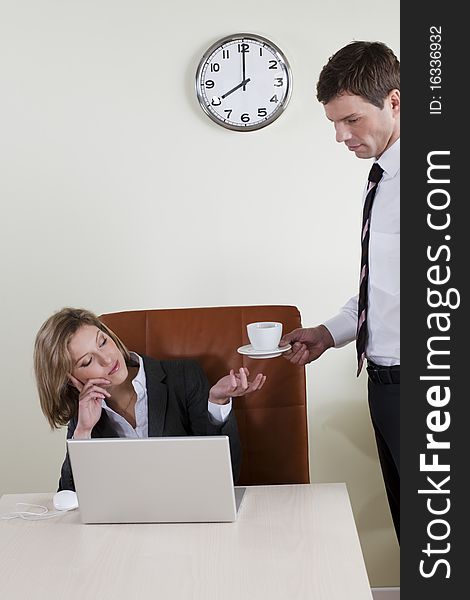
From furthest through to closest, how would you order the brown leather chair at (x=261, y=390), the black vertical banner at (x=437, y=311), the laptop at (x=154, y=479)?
1. the brown leather chair at (x=261, y=390)
2. the laptop at (x=154, y=479)
3. the black vertical banner at (x=437, y=311)

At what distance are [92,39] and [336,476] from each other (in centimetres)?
160

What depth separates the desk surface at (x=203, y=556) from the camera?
1.39m

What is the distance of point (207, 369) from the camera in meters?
2.23

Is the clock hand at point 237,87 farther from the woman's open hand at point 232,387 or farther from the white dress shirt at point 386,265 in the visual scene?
the woman's open hand at point 232,387

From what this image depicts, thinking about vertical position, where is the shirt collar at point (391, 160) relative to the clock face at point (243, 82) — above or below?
below

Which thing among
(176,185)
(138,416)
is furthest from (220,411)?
(176,185)

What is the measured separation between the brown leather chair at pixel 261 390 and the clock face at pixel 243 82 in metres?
0.85

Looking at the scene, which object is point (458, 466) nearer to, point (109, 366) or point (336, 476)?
point (109, 366)

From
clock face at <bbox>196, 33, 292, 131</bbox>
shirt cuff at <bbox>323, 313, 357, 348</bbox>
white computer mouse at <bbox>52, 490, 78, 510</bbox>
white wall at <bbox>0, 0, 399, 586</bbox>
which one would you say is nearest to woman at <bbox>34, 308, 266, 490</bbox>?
white computer mouse at <bbox>52, 490, 78, 510</bbox>

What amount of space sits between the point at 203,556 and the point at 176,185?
63.1 inches

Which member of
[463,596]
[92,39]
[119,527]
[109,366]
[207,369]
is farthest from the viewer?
[92,39]

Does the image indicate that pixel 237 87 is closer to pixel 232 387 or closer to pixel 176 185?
pixel 176 185

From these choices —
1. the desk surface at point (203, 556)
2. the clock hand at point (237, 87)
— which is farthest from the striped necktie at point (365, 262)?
the clock hand at point (237, 87)

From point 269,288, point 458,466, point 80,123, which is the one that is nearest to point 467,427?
point 458,466
